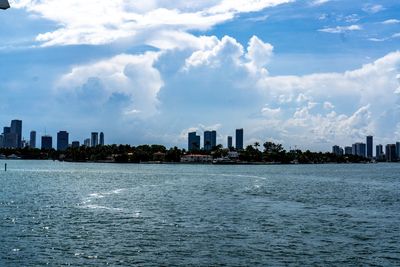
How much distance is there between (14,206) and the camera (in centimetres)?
7719

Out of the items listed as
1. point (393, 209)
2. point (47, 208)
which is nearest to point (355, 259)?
point (393, 209)

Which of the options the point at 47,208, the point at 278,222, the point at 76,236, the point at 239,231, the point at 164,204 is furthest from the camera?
the point at 164,204

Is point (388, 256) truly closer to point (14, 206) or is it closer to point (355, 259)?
point (355, 259)

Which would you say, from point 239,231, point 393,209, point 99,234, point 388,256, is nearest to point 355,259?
point 388,256

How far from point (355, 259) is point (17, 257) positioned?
25986mm

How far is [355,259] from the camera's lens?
40.3 m

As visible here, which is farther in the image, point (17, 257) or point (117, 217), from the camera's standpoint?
point (117, 217)

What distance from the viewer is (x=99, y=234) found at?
163 feet

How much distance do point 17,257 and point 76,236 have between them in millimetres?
9338

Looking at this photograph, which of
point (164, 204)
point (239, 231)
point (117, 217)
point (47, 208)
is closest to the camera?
point (239, 231)

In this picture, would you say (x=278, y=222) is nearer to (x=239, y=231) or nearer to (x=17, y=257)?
(x=239, y=231)

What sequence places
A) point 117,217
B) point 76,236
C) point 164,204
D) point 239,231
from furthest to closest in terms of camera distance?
point 164,204, point 117,217, point 239,231, point 76,236

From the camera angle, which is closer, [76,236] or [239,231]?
[76,236]

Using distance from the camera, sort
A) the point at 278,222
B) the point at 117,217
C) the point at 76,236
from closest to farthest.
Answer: the point at 76,236, the point at 278,222, the point at 117,217
